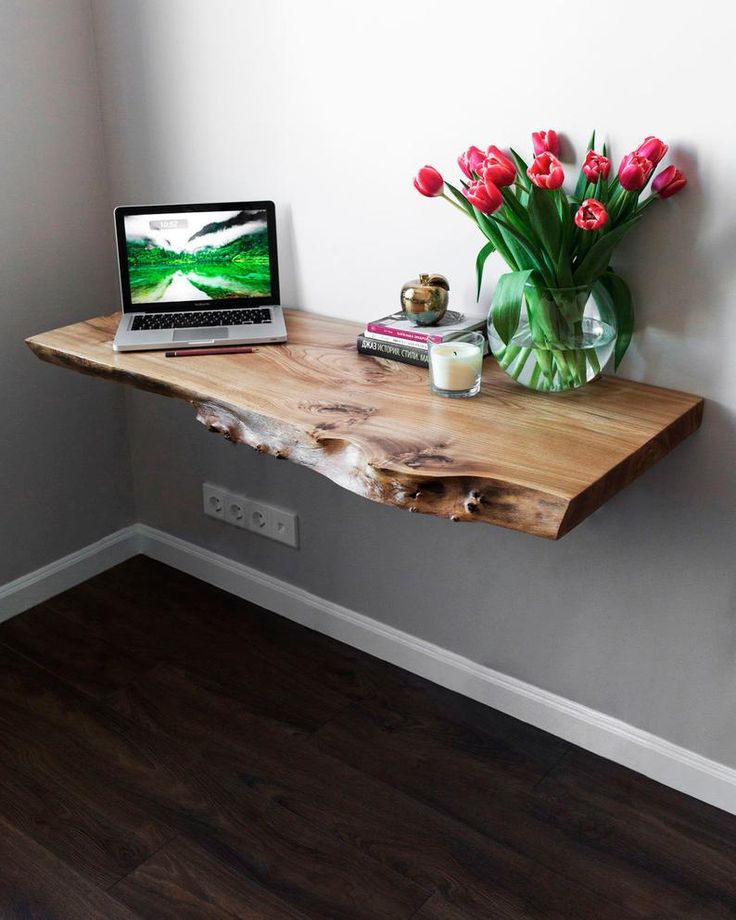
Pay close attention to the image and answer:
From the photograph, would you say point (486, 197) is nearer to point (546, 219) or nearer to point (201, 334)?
point (546, 219)

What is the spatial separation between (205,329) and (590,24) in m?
0.87

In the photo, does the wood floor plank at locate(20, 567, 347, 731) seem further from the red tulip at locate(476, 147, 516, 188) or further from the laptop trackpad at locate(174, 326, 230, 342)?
the red tulip at locate(476, 147, 516, 188)

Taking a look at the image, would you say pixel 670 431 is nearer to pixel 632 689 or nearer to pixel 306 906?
pixel 632 689

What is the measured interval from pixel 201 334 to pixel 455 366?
22.6 inches

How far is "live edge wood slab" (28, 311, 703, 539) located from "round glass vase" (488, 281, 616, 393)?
31mm

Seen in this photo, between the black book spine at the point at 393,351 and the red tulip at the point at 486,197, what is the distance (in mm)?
301

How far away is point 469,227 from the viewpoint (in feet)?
5.82

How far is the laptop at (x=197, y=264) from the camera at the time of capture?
6.54 ft

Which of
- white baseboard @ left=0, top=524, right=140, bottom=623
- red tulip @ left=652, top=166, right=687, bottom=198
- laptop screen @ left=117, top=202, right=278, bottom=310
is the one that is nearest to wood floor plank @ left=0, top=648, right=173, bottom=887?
white baseboard @ left=0, top=524, right=140, bottom=623

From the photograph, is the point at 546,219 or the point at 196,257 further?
the point at 196,257

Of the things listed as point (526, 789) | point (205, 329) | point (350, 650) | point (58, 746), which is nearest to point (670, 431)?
point (526, 789)

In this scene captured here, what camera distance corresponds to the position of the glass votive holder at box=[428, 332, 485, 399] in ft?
5.12

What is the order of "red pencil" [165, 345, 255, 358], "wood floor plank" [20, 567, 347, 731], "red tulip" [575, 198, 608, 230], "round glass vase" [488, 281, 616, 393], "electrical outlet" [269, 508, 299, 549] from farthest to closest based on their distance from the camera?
"electrical outlet" [269, 508, 299, 549] < "wood floor plank" [20, 567, 347, 731] < "red pencil" [165, 345, 255, 358] < "round glass vase" [488, 281, 616, 393] < "red tulip" [575, 198, 608, 230]

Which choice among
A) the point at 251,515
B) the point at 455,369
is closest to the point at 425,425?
the point at 455,369
